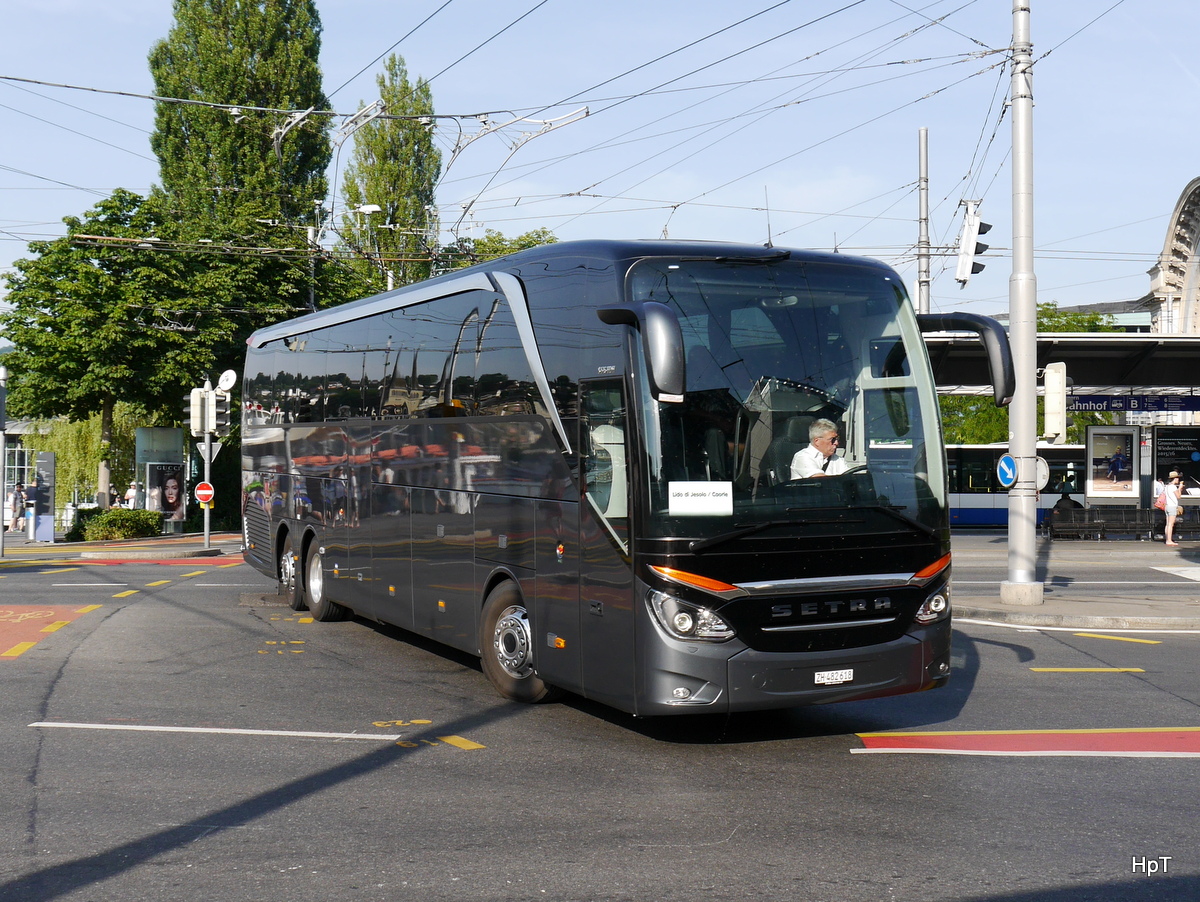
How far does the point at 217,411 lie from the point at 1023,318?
18140 mm

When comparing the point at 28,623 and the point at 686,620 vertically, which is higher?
the point at 686,620

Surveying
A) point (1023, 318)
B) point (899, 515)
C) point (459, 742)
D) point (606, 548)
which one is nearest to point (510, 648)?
point (459, 742)

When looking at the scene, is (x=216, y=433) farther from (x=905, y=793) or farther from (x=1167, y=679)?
(x=905, y=793)

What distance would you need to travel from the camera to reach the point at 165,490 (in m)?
38.1

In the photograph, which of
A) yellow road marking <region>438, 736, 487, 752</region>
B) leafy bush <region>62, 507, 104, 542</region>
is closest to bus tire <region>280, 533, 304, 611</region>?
yellow road marking <region>438, 736, 487, 752</region>

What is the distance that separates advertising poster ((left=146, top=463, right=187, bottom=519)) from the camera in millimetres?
38031

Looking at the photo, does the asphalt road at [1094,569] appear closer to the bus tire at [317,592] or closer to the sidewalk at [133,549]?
the bus tire at [317,592]

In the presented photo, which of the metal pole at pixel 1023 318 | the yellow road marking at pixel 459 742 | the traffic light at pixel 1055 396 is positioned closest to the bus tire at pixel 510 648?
the yellow road marking at pixel 459 742

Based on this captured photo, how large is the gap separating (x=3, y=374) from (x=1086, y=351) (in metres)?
25.6

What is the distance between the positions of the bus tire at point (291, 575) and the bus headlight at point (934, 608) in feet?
28.7

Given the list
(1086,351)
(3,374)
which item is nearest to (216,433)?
(3,374)

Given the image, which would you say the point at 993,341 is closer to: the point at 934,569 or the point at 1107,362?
the point at 934,569

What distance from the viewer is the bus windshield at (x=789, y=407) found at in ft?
23.9

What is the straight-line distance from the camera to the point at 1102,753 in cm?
770
